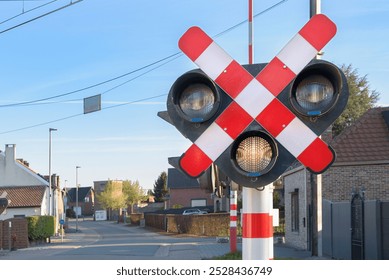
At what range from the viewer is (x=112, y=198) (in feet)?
349

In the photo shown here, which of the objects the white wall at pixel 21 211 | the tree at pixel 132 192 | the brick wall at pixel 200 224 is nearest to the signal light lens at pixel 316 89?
the brick wall at pixel 200 224

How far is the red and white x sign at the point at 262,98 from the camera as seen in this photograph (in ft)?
8.96

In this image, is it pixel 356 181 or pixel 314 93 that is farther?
pixel 356 181

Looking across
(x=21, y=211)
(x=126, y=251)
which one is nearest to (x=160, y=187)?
(x=21, y=211)

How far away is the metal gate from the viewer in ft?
52.6

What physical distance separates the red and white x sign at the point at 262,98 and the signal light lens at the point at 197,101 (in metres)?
0.09

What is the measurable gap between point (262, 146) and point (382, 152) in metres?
22.2

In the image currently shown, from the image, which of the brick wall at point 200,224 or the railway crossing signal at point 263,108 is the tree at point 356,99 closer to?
the brick wall at point 200,224

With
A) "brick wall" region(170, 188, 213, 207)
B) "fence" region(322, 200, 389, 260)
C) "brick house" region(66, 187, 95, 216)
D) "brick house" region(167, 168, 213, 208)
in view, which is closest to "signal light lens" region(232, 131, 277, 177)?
"fence" region(322, 200, 389, 260)

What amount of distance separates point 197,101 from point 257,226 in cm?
65

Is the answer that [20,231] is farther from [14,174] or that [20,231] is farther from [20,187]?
[14,174]
